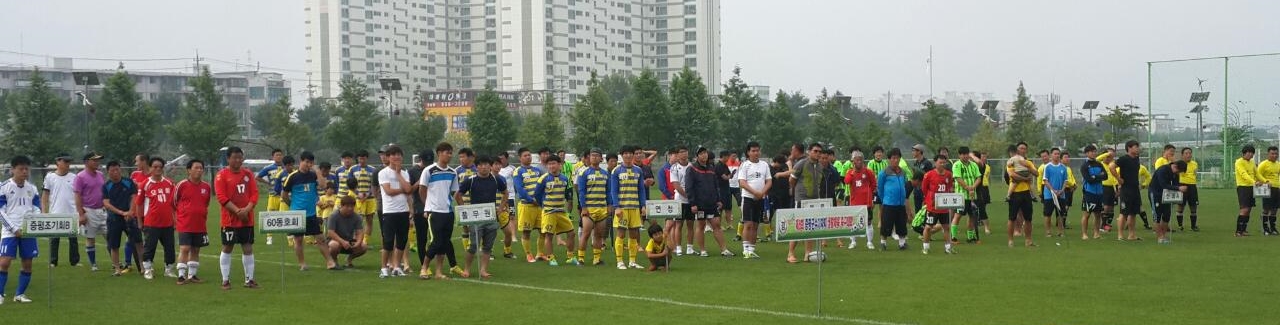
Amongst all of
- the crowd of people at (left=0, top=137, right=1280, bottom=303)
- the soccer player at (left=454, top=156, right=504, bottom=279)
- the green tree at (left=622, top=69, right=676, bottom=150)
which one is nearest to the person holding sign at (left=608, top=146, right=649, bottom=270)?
the crowd of people at (left=0, top=137, right=1280, bottom=303)

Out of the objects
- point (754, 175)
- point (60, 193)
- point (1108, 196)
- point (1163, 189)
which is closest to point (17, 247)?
point (60, 193)

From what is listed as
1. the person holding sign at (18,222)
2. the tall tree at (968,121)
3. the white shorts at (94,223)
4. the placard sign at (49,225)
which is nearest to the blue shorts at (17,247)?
the person holding sign at (18,222)

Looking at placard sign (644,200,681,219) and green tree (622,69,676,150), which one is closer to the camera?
placard sign (644,200,681,219)

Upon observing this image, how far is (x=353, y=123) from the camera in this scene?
6084 cm

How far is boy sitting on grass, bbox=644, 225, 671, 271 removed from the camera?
16.0 meters

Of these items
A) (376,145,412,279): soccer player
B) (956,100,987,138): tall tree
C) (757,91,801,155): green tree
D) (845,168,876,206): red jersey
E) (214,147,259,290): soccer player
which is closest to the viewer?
(214,147,259,290): soccer player

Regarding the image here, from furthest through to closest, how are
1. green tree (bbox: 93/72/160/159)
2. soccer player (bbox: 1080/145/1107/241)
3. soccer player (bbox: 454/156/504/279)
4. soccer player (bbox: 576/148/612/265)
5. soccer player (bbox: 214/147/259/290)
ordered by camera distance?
green tree (bbox: 93/72/160/159) → soccer player (bbox: 1080/145/1107/241) → soccer player (bbox: 576/148/612/265) → soccer player (bbox: 454/156/504/279) → soccer player (bbox: 214/147/259/290)

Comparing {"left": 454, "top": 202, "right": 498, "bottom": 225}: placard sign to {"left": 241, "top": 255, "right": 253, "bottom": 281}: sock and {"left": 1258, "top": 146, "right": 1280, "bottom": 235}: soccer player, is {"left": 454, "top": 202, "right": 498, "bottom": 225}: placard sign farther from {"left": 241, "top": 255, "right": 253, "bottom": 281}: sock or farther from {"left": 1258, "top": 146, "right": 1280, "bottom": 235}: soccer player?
{"left": 1258, "top": 146, "right": 1280, "bottom": 235}: soccer player

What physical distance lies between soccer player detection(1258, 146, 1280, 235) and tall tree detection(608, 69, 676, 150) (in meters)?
40.0

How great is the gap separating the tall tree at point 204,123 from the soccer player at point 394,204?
40876 mm

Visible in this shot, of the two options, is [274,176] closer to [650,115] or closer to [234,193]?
[234,193]

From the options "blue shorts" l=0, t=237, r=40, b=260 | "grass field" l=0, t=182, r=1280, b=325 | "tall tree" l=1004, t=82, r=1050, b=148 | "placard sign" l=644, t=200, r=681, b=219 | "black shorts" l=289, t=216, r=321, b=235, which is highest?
"tall tree" l=1004, t=82, r=1050, b=148

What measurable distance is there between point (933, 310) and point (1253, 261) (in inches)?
297

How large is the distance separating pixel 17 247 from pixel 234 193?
2.34 meters
